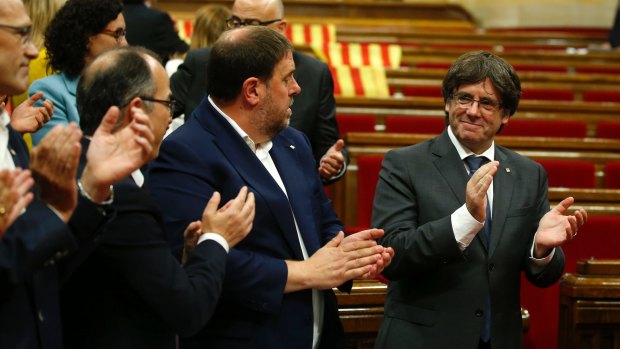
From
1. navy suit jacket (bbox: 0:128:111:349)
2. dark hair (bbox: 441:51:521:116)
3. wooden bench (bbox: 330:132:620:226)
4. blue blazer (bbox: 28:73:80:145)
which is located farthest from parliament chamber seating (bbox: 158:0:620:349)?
navy suit jacket (bbox: 0:128:111:349)

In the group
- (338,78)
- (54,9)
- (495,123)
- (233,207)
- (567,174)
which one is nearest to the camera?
(233,207)

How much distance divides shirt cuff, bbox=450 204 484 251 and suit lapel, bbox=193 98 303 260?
27cm

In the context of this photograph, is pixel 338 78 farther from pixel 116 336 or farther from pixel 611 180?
pixel 116 336

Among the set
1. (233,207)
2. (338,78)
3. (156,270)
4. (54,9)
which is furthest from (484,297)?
(338,78)

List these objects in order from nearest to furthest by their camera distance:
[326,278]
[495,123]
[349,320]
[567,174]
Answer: [326,278] < [495,123] < [349,320] < [567,174]

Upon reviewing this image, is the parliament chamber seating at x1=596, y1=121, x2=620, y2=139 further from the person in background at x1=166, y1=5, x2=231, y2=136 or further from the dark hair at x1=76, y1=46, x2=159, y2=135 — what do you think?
the dark hair at x1=76, y1=46, x2=159, y2=135

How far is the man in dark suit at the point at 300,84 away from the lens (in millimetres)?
2332

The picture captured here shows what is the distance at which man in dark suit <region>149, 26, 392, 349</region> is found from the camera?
1.47 metres

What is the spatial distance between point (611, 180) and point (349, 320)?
137cm

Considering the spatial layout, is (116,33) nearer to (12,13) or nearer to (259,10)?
(259,10)

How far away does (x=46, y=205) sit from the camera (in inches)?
45.3

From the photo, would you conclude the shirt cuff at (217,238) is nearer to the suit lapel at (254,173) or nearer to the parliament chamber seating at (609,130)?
the suit lapel at (254,173)

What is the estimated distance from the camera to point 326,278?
1.48 m

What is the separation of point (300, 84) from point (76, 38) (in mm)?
585
